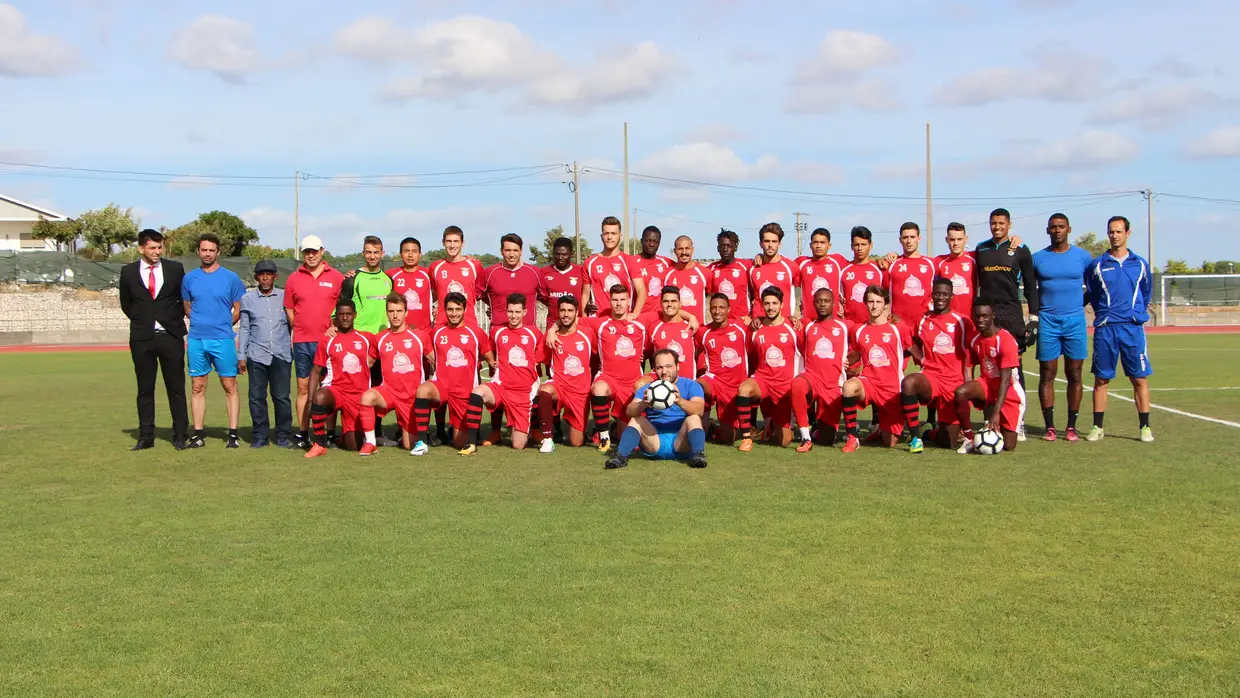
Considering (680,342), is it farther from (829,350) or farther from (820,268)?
(820,268)

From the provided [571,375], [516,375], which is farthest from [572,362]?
[516,375]

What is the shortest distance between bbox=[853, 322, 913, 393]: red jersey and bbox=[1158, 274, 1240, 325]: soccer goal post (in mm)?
31449

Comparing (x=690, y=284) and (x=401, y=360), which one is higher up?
(x=690, y=284)

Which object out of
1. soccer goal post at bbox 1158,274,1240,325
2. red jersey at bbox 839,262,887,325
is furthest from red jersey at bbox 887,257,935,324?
soccer goal post at bbox 1158,274,1240,325

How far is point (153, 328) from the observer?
8.70 meters

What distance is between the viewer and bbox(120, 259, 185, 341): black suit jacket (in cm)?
863

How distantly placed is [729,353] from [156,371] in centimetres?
494

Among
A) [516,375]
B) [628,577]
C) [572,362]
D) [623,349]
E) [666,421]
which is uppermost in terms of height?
[623,349]

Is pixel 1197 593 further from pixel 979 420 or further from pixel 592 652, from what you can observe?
pixel 979 420

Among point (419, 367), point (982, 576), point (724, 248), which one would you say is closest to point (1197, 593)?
point (982, 576)

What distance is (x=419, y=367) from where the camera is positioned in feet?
28.9

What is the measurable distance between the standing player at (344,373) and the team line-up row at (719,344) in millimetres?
16

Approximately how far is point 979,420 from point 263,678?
745 cm

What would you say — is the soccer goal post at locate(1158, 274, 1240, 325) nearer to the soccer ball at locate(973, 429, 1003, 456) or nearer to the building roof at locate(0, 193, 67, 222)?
the soccer ball at locate(973, 429, 1003, 456)
